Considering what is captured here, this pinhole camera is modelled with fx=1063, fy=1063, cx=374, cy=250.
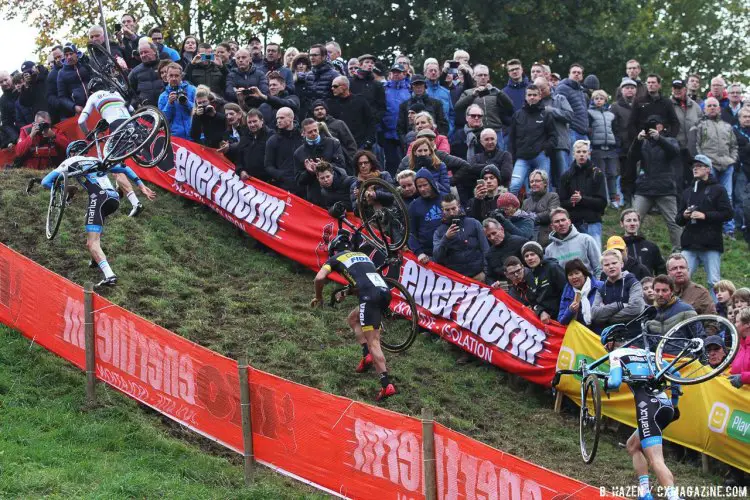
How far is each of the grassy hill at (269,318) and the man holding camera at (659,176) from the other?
1.70 metres

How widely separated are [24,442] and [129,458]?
1.17 metres

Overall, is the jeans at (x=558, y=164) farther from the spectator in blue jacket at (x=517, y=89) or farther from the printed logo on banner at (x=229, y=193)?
the printed logo on banner at (x=229, y=193)

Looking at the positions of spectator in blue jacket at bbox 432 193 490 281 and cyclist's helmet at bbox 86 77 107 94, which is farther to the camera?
cyclist's helmet at bbox 86 77 107 94

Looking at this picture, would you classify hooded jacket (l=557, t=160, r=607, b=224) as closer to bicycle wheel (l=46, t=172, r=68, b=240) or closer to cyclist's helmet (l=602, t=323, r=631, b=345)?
cyclist's helmet (l=602, t=323, r=631, b=345)

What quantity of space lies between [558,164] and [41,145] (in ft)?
30.2

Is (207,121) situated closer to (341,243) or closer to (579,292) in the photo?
(341,243)

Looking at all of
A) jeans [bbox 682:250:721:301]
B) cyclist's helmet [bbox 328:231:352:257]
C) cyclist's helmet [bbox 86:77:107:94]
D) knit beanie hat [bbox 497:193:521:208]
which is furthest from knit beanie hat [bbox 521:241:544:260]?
cyclist's helmet [bbox 86:77:107:94]

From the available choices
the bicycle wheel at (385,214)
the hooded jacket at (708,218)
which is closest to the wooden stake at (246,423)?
the bicycle wheel at (385,214)

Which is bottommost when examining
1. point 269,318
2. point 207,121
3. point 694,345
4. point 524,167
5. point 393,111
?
point 269,318

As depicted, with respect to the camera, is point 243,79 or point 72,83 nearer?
point 243,79

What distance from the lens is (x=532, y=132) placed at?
16328 millimetres

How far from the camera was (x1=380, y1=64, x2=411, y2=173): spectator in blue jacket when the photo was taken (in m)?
17.7

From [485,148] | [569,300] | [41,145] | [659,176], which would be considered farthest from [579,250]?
[41,145]

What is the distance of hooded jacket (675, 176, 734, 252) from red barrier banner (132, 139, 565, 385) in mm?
3147
